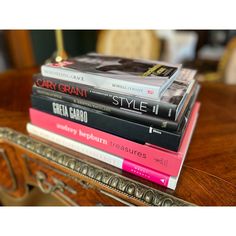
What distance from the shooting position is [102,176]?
1.43 ft

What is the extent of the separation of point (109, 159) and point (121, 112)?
12 cm

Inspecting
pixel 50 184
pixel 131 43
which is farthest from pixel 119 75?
pixel 131 43

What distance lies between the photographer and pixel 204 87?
0.93 m

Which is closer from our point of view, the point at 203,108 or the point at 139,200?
the point at 139,200

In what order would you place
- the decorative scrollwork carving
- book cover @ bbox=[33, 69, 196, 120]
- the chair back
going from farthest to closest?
the chair back < the decorative scrollwork carving < book cover @ bbox=[33, 69, 196, 120]

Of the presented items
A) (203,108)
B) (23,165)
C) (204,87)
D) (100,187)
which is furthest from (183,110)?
(204,87)

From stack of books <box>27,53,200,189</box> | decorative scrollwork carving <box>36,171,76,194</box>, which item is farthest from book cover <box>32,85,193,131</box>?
decorative scrollwork carving <box>36,171,76,194</box>

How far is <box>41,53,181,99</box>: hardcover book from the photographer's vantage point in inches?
15.4

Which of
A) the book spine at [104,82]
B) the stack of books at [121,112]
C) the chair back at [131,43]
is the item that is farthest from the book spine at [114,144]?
the chair back at [131,43]

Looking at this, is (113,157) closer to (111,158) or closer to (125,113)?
(111,158)

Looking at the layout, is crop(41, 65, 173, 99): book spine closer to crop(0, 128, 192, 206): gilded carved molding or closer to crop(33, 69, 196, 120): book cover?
crop(33, 69, 196, 120): book cover

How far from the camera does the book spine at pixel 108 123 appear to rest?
0.39 metres
